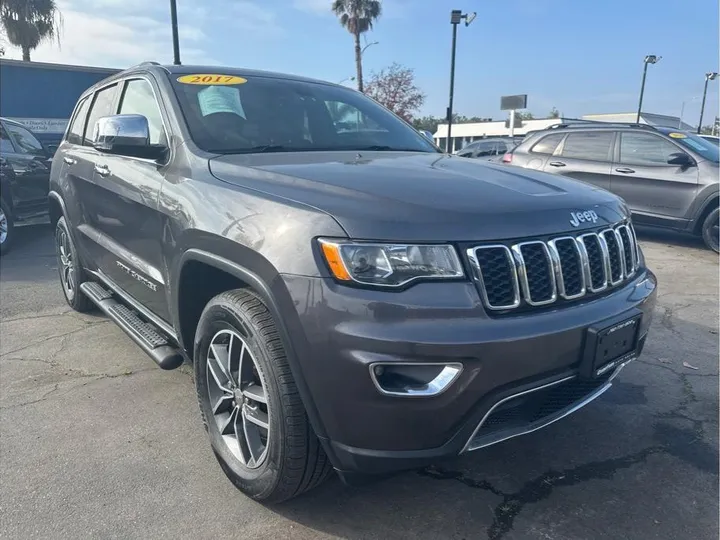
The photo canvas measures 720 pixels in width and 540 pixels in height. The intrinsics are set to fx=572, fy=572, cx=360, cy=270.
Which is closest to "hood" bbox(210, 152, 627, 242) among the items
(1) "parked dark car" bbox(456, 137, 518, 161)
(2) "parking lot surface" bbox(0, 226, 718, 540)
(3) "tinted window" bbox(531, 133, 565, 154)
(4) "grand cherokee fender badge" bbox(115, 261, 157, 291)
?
(4) "grand cherokee fender badge" bbox(115, 261, 157, 291)

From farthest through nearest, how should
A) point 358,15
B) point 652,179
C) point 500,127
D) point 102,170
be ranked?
1. point 500,127
2. point 358,15
3. point 652,179
4. point 102,170

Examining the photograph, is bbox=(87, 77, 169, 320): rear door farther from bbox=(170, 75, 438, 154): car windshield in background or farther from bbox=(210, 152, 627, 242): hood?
bbox=(210, 152, 627, 242): hood

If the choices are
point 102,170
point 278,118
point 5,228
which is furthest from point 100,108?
point 5,228

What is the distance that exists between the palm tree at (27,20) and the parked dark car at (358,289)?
27.0 m

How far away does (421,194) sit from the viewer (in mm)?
2145

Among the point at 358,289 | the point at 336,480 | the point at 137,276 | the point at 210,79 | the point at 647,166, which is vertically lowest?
the point at 336,480

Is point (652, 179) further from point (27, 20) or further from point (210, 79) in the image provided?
point (27, 20)

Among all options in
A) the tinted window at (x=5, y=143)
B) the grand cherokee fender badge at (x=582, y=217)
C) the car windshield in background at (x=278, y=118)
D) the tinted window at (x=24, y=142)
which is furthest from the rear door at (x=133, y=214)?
the tinted window at (x=24, y=142)

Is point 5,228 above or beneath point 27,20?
beneath

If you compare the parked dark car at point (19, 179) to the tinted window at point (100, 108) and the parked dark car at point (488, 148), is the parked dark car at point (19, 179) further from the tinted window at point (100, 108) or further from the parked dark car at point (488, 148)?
the parked dark car at point (488, 148)

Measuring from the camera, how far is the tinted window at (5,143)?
26.0ft

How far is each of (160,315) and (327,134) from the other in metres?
1.38

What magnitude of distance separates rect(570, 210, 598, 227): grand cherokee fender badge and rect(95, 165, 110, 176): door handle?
9.11 feet

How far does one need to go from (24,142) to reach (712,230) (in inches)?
393
